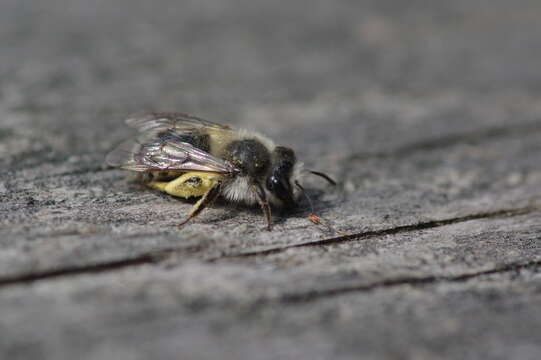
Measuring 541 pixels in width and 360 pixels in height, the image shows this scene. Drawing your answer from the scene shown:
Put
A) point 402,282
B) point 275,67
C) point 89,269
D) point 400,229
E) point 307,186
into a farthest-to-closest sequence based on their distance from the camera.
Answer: point 275,67
point 307,186
point 400,229
point 402,282
point 89,269

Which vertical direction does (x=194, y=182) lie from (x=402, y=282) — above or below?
above

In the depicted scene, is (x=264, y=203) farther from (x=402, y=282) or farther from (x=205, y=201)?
(x=402, y=282)

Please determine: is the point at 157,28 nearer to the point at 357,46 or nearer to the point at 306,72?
the point at 306,72

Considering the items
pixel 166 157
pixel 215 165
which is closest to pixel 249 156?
pixel 215 165

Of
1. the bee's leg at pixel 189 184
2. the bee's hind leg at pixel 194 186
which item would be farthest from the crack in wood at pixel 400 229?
the bee's leg at pixel 189 184

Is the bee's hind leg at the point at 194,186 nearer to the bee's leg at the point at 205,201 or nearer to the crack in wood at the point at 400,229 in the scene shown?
the bee's leg at the point at 205,201

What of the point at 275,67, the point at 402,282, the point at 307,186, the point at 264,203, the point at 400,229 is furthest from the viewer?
the point at 275,67

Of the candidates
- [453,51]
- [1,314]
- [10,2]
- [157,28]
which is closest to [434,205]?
[1,314]

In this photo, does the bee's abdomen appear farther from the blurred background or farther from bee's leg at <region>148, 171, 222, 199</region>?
the blurred background

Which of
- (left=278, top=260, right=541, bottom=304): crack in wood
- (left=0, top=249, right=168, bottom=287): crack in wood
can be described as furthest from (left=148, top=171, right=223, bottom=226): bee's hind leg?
(left=278, top=260, right=541, bottom=304): crack in wood
